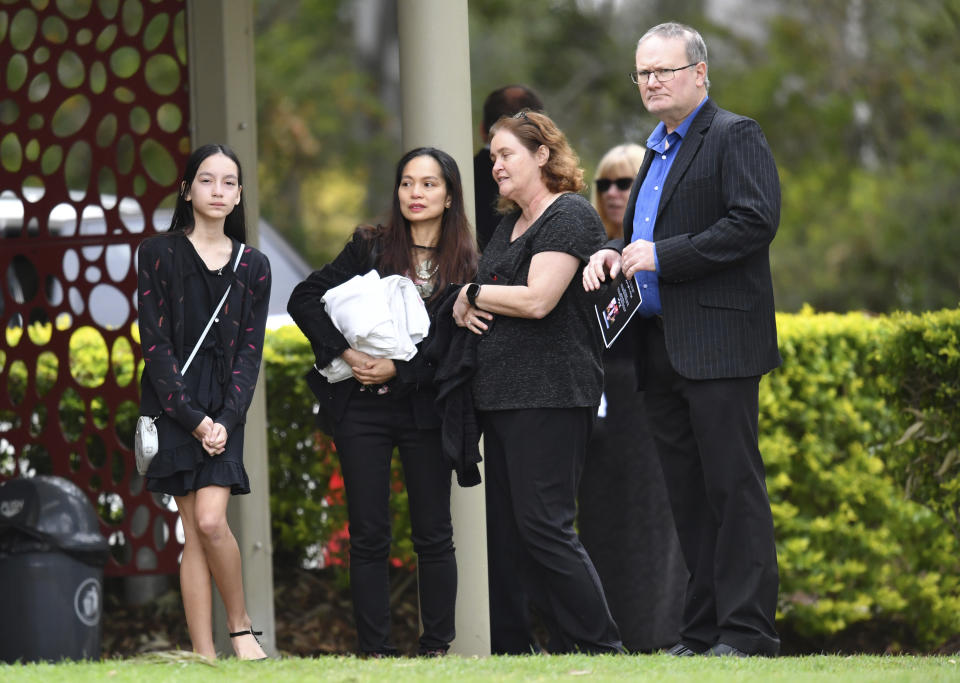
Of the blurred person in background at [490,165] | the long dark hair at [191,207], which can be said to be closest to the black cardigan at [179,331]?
the long dark hair at [191,207]

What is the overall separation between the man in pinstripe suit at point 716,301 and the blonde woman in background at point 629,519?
1.36 metres

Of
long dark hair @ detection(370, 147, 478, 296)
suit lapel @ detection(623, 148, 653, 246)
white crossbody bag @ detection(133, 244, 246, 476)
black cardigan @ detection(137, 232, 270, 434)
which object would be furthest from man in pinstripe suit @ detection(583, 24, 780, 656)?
white crossbody bag @ detection(133, 244, 246, 476)

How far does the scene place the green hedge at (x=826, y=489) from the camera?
7504mm

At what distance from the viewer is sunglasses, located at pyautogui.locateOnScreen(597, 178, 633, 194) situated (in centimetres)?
694

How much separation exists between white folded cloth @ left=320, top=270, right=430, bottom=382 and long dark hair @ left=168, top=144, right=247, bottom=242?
446 millimetres

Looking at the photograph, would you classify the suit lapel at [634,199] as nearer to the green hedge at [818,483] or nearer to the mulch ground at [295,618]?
the green hedge at [818,483]

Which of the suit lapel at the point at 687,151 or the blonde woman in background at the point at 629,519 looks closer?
the suit lapel at the point at 687,151

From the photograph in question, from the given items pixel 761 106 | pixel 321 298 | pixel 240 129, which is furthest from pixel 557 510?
pixel 761 106

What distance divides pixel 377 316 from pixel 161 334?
78 cm

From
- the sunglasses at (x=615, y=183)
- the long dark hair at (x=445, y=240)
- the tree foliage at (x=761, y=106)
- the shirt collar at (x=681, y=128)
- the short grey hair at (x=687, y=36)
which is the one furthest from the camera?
the tree foliage at (x=761, y=106)

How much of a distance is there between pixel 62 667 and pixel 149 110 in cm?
307

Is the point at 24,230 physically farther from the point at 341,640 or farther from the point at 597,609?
the point at 597,609

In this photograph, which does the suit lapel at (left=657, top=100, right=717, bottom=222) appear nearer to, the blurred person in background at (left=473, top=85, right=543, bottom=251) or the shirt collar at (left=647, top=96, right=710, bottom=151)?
the shirt collar at (left=647, top=96, right=710, bottom=151)

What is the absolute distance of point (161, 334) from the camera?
17.4ft
